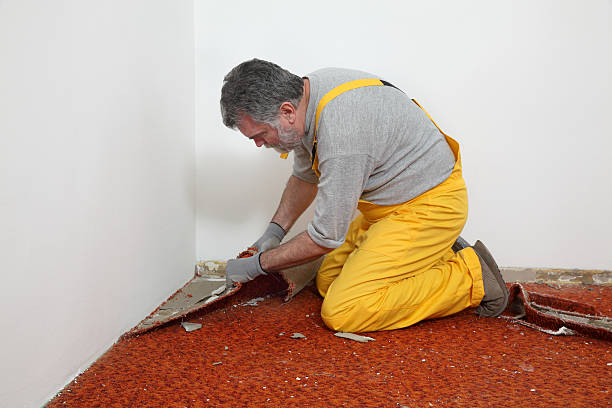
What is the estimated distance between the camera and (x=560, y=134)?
2219 mm

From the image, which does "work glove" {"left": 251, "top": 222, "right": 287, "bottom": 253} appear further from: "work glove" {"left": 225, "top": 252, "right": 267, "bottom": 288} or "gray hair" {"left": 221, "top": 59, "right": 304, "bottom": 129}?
"gray hair" {"left": 221, "top": 59, "right": 304, "bottom": 129}

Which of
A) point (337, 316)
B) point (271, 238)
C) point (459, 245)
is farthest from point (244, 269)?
point (459, 245)

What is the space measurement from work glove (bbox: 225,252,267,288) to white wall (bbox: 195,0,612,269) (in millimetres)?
653

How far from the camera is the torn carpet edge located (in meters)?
1.53

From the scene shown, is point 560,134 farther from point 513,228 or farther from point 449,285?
point 449,285

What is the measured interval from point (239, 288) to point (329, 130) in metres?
0.69

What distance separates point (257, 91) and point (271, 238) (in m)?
0.69

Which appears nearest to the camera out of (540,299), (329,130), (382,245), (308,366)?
(308,366)

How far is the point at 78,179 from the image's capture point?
1203mm

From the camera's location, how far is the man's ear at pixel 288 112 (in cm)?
150

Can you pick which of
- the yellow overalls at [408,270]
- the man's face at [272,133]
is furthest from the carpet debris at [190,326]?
the man's face at [272,133]

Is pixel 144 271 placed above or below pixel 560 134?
below

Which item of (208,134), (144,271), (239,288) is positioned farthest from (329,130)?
(208,134)

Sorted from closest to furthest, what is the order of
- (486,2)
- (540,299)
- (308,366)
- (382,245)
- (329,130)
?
(308,366), (329,130), (382,245), (540,299), (486,2)
